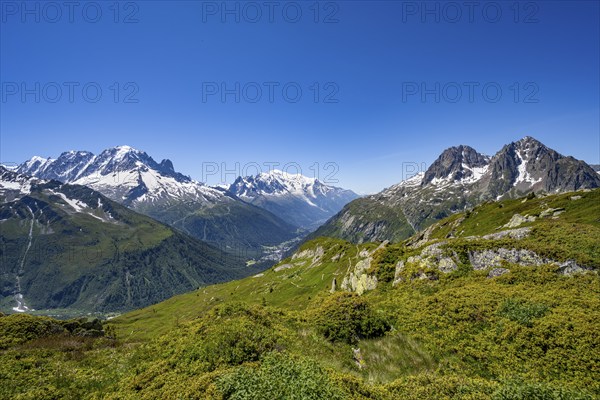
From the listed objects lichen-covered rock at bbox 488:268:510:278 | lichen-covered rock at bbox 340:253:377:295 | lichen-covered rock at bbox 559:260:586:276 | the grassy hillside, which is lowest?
lichen-covered rock at bbox 340:253:377:295

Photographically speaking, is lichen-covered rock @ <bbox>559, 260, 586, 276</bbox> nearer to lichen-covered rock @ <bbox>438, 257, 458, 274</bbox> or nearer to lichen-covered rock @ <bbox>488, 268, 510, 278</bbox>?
lichen-covered rock @ <bbox>488, 268, 510, 278</bbox>

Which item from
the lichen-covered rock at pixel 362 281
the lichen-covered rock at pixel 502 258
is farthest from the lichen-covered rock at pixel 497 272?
the lichen-covered rock at pixel 362 281

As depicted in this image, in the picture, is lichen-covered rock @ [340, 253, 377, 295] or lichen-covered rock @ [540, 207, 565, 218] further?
lichen-covered rock @ [540, 207, 565, 218]

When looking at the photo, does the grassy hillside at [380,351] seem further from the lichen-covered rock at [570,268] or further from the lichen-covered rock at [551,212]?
the lichen-covered rock at [551,212]

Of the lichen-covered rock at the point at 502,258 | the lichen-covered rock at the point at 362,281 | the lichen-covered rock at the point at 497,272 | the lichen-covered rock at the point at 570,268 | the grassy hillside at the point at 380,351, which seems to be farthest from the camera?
the lichen-covered rock at the point at 362,281

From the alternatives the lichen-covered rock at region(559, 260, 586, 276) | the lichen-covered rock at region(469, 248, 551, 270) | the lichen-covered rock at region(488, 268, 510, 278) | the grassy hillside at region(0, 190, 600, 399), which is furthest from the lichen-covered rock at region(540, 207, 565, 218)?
the lichen-covered rock at region(488, 268, 510, 278)

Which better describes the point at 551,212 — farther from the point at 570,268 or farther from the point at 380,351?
the point at 380,351

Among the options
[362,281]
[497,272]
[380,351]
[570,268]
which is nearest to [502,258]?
[497,272]

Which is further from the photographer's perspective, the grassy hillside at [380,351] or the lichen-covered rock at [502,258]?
the lichen-covered rock at [502,258]

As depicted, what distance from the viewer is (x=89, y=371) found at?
1702 cm

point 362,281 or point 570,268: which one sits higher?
point 570,268

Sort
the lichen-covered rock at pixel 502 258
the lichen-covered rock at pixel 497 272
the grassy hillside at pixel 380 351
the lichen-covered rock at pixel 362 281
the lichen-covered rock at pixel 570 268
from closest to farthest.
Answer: the grassy hillside at pixel 380 351 < the lichen-covered rock at pixel 570 268 < the lichen-covered rock at pixel 497 272 < the lichen-covered rock at pixel 502 258 < the lichen-covered rock at pixel 362 281

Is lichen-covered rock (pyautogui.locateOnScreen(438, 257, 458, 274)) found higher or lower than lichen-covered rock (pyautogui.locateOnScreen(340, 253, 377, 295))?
higher

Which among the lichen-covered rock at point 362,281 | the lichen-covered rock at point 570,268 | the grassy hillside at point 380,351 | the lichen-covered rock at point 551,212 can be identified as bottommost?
the lichen-covered rock at point 362,281
